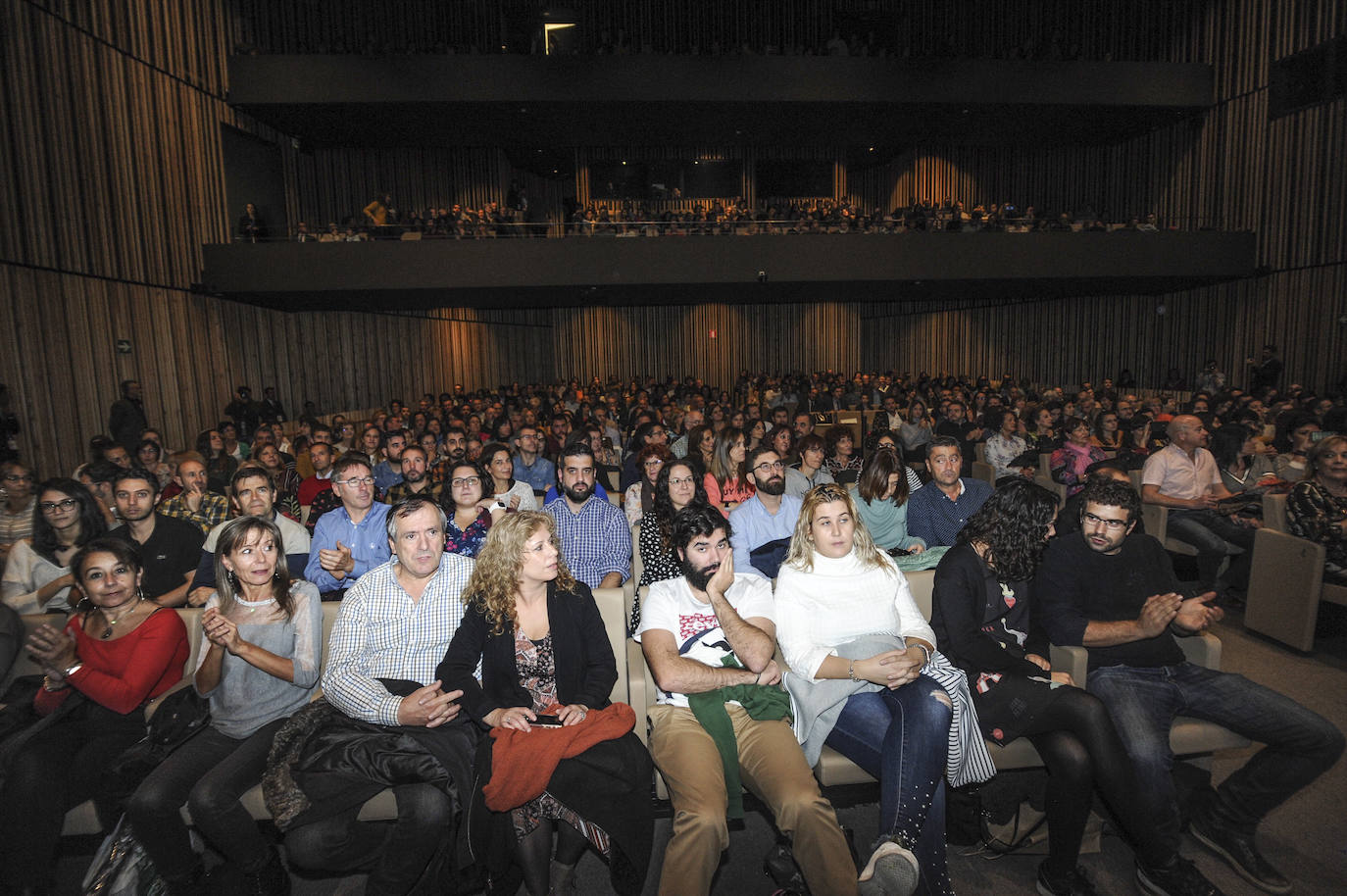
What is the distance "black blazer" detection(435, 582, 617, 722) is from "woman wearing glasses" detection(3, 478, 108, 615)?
83.9 inches

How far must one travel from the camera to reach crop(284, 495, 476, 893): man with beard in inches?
88.2

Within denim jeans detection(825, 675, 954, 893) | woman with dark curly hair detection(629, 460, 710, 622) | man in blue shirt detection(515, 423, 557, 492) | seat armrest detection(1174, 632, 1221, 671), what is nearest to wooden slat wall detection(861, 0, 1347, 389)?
seat armrest detection(1174, 632, 1221, 671)

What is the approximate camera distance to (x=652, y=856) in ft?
8.71

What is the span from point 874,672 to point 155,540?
11.1ft

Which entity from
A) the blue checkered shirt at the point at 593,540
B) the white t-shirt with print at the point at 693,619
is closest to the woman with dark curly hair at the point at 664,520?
the blue checkered shirt at the point at 593,540

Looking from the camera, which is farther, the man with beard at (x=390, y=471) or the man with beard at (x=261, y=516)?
the man with beard at (x=390, y=471)

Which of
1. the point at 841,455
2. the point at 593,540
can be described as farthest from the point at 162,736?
the point at 841,455

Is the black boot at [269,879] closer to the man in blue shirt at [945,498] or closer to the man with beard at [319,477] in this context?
the man with beard at [319,477]

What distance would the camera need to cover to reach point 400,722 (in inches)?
90.0

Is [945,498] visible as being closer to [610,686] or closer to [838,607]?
[838,607]

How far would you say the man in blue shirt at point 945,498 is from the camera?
3.86 metres

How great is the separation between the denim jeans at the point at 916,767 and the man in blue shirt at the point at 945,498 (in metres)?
1.66

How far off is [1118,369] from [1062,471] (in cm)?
1270

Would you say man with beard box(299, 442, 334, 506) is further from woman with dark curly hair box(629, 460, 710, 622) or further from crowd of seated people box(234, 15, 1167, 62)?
crowd of seated people box(234, 15, 1167, 62)
